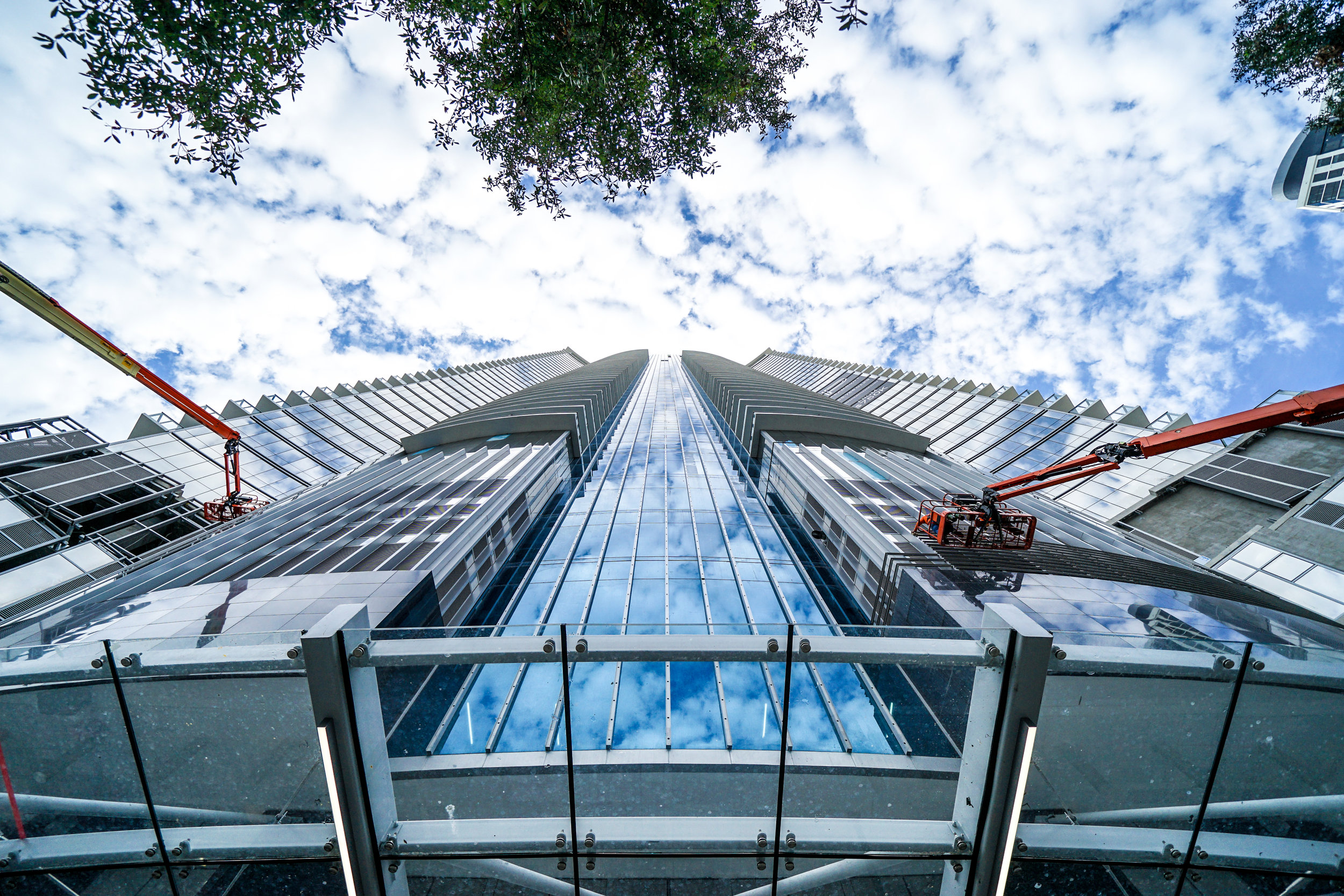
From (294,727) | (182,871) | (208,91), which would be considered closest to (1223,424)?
(294,727)

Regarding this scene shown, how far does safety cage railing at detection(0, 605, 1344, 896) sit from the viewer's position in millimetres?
4168

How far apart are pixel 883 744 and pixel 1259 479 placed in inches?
1069

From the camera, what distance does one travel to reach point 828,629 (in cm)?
463

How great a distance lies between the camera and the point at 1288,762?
445cm

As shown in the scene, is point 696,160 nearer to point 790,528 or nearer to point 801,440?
point 790,528

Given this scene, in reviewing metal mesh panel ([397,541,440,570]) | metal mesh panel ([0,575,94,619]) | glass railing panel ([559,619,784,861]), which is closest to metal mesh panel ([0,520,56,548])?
metal mesh panel ([0,575,94,619])

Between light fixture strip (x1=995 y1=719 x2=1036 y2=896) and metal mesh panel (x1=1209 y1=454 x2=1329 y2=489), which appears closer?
light fixture strip (x1=995 y1=719 x2=1036 y2=896)

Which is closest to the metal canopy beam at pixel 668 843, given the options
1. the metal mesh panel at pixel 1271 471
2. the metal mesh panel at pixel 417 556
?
the metal mesh panel at pixel 417 556

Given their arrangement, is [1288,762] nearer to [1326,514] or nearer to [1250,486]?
[1326,514]

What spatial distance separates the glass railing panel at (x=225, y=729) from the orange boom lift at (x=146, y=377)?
26007 millimetres

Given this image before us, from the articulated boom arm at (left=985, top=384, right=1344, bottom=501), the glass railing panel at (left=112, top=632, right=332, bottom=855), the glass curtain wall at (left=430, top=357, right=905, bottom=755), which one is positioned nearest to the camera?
the glass railing panel at (left=112, top=632, right=332, bottom=855)

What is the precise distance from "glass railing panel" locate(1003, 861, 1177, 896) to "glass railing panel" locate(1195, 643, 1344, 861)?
509 mm

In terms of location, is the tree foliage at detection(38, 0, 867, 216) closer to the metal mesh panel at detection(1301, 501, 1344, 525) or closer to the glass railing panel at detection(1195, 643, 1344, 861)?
the glass railing panel at detection(1195, 643, 1344, 861)

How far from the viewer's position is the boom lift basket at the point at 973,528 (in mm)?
14569
